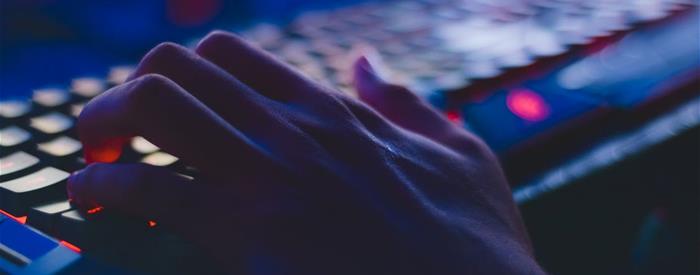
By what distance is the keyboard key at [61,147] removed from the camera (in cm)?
50

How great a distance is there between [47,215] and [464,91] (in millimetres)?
389

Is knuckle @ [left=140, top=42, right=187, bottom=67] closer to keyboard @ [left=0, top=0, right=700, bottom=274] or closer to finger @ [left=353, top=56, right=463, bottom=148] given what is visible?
keyboard @ [left=0, top=0, right=700, bottom=274]

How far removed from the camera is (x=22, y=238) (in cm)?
42

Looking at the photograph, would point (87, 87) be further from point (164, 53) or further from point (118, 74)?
point (164, 53)

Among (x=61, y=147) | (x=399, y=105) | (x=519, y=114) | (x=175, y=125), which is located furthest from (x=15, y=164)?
(x=519, y=114)

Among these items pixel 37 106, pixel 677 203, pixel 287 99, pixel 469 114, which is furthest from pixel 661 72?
pixel 37 106

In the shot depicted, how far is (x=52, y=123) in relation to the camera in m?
0.55

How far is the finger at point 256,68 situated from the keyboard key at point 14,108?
157 millimetres

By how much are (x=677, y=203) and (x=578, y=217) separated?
198mm

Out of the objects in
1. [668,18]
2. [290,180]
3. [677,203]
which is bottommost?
[677,203]

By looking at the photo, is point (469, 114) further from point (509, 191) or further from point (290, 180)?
point (290, 180)

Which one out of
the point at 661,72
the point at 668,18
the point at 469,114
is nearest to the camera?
the point at 469,114

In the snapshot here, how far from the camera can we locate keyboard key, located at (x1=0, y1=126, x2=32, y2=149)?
511 millimetres

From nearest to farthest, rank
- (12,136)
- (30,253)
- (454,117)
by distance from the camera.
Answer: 1. (30,253)
2. (12,136)
3. (454,117)
